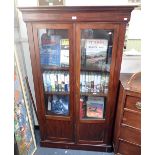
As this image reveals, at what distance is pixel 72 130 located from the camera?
1978 mm

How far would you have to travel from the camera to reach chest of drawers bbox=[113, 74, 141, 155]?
5.05 feet

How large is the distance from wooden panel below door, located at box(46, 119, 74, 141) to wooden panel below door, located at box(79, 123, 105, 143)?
12 cm

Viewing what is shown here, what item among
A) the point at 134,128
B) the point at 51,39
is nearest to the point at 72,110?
the point at 134,128

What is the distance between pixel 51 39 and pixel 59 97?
659 millimetres

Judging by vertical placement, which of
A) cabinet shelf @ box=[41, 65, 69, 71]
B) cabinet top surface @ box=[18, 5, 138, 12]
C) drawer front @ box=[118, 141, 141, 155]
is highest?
cabinet top surface @ box=[18, 5, 138, 12]

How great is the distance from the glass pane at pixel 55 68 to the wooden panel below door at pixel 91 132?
10.1 inches

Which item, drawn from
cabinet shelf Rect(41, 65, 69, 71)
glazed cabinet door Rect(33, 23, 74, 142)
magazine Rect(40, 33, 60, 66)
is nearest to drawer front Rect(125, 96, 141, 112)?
glazed cabinet door Rect(33, 23, 74, 142)

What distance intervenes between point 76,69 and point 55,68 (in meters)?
0.26

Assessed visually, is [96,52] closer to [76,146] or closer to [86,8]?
[86,8]

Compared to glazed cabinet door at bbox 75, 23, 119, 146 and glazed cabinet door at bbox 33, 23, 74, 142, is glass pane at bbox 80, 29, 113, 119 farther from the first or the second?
glazed cabinet door at bbox 33, 23, 74, 142

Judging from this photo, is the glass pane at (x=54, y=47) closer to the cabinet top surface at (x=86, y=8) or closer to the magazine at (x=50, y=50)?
the magazine at (x=50, y=50)
